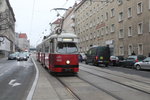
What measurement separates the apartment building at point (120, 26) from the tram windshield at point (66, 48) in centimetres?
1966

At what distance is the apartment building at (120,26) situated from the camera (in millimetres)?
36928

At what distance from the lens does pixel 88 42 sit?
67250 millimetres

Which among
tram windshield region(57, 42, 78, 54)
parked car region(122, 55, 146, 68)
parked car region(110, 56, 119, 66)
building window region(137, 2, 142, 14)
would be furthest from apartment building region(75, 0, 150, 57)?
tram windshield region(57, 42, 78, 54)

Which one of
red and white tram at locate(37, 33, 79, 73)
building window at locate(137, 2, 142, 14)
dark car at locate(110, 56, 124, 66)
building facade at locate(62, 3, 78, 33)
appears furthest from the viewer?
building facade at locate(62, 3, 78, 33)

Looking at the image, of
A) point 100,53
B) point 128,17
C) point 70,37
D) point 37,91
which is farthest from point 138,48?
point 37,91

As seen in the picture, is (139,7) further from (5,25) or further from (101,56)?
(5,25)

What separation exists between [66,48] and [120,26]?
93.7 feet

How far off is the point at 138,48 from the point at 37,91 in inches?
1154

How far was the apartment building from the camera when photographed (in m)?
36.9

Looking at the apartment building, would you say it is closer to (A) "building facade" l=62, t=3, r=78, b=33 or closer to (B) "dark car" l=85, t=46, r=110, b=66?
(B) "dark car" l=85, t=46, r=110, b=66

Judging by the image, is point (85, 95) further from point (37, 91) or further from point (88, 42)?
point (88, 42)

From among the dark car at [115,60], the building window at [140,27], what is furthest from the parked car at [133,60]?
the building window at [140,27]

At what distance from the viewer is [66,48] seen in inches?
699

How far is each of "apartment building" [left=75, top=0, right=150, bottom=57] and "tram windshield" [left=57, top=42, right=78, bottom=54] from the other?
1966cm
